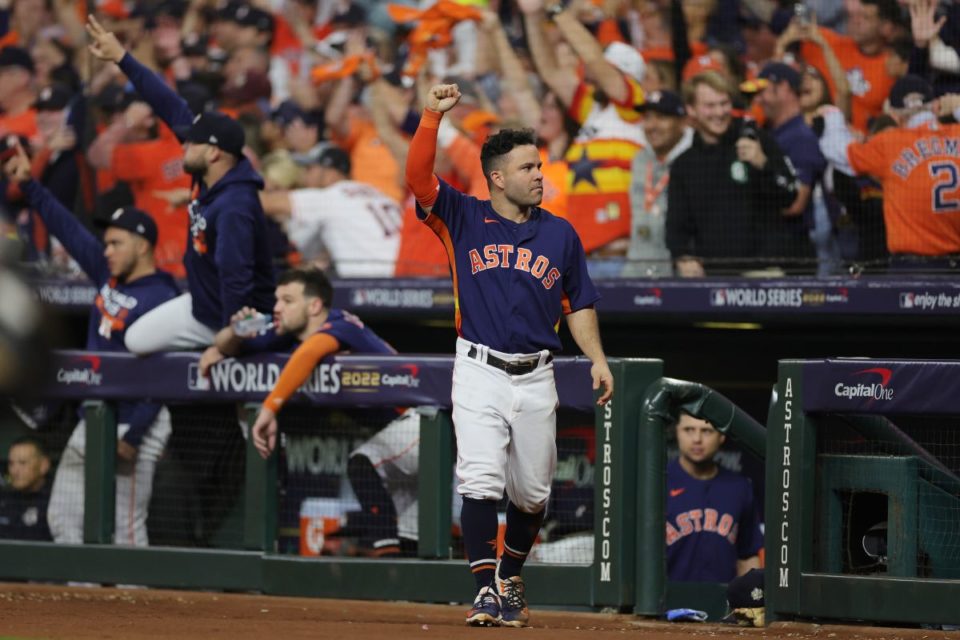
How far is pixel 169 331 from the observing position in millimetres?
7562

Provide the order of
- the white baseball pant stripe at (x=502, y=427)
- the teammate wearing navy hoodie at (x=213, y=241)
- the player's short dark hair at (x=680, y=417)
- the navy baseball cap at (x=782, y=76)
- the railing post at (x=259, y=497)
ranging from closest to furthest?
the white baseball pant stripe at (x=502, y=427) → the player's short dark hair at (x=680, y=417) → the railing post at (x=259, y=497) → the teammate wearing navy hoodie at (x=213, y=241) → the navy baseball cap at (x=782, y=76)

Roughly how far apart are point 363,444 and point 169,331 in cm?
124

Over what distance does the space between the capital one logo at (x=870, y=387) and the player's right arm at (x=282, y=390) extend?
2.28 m

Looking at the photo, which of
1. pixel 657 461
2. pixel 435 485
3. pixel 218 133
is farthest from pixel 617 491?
pixel 218 133

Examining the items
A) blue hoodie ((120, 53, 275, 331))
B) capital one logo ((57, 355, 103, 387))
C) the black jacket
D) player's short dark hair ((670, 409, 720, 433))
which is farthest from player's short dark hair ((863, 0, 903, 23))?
capital one logo ((57, 355, 103, 387))

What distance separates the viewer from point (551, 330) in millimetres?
5691

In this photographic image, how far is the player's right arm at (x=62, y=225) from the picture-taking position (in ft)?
27.3

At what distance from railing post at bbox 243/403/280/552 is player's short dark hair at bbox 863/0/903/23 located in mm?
4047

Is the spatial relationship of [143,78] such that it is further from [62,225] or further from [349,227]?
[349,227]

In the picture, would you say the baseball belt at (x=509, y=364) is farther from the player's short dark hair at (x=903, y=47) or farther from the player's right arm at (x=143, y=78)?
the player's short dark hair at (x=903, y=47)

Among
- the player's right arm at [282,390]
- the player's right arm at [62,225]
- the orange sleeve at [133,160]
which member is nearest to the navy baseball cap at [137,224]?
the player's right arm at [62,225]

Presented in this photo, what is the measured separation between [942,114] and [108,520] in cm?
460

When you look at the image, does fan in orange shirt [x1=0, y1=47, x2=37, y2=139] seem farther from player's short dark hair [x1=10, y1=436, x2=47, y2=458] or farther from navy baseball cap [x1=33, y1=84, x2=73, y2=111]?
player's short dark hair [x1=10, y1=436, x2=47, y2=458]

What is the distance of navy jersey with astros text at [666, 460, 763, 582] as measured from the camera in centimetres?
706
